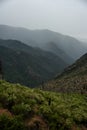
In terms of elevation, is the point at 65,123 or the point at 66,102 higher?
the point at 66,102

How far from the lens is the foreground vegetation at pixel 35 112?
27391 millimetres

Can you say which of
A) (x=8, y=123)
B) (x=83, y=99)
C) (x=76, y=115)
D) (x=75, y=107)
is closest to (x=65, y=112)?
(x=76, y=115)

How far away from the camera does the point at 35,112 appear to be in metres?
29.4

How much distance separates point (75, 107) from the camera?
34.0m

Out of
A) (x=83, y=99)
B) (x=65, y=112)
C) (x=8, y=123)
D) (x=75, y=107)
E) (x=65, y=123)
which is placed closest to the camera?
(x=8, y=123)

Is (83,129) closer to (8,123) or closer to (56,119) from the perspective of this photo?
(56,119)

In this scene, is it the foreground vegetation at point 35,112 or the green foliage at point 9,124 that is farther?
the foreground vegetation at point 35,112

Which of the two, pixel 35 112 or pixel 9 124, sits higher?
pixel 35 112

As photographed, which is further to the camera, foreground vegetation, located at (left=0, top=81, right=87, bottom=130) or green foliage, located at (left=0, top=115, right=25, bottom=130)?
foreground vegetation, located at (left=0, top=81, right=87, bottom=130)

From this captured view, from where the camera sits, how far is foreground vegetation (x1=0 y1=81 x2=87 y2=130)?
89.9ft

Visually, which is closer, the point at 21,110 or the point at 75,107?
the point at 21,110

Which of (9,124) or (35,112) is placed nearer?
(9,124)

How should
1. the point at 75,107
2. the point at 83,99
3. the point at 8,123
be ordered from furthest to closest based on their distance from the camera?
the point at 83,99 < the point at 75,107 < the point at 8,123

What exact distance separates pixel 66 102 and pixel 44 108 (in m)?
5.54
